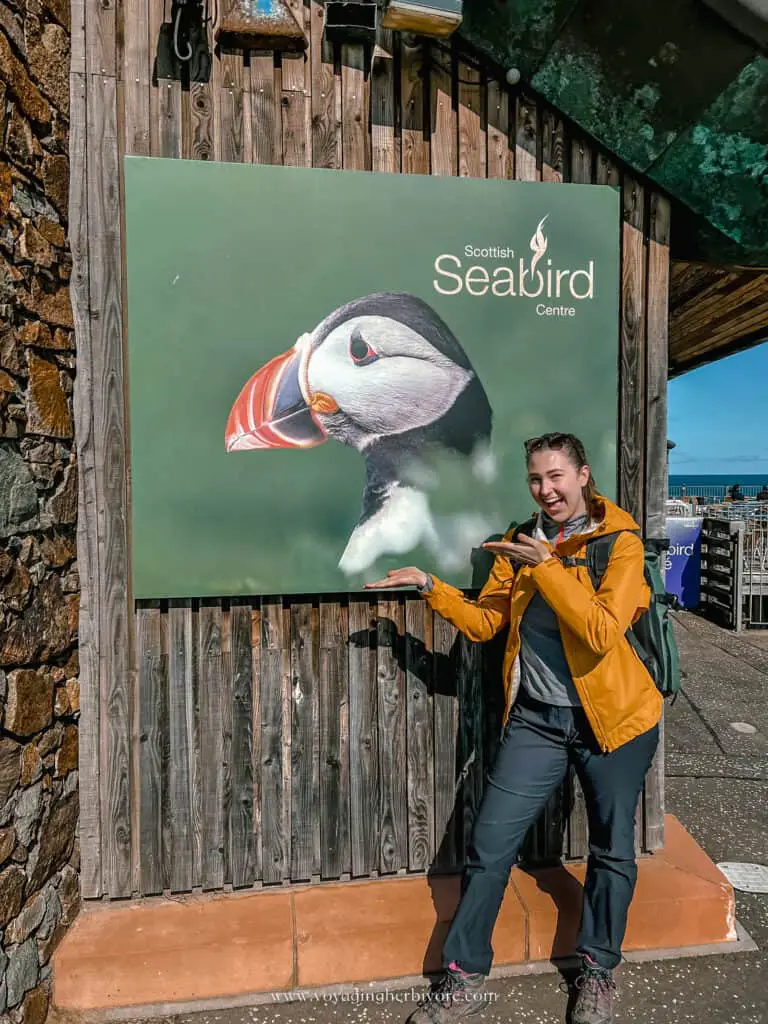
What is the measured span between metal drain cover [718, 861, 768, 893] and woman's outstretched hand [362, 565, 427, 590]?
7.27ft

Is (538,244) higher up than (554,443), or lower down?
Answer: higher up

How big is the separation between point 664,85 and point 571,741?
265 centimetres

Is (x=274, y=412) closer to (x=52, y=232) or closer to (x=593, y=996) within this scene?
(x=52, y=232)

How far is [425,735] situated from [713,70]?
299 cm

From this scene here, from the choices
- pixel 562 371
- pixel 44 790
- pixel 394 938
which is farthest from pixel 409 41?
pixel 394 938

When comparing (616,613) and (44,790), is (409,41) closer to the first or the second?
(616,613)

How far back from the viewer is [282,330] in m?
2.82

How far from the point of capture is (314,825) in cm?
294

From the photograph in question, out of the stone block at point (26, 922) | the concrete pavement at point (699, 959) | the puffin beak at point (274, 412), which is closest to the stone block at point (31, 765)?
the stone block at point (26, 922)

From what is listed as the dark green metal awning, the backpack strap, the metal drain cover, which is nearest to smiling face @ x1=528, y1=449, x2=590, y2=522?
the backpack strap

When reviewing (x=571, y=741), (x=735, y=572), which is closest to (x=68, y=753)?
(x=571, y=741)

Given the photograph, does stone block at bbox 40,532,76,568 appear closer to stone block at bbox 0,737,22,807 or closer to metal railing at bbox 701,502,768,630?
stone block at bbox 0,737,22,807

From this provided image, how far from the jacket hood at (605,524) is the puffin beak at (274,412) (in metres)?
1.03

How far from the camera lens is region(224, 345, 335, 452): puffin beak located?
280 cm
